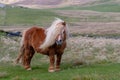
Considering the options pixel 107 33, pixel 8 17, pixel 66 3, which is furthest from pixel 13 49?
pixel 66 3

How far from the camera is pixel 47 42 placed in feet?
50.0

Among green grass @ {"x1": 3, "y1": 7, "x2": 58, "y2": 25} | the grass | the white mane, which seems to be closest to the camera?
the grass

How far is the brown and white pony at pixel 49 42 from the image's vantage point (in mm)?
15047

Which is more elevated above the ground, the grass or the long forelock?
the long forelock

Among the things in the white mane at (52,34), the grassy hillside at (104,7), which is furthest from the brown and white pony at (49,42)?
the grassy hillside at (104,7)

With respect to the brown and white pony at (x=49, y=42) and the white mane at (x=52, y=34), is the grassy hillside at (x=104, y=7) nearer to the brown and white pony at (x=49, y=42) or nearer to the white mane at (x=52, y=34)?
the brown and white pony at (x=49, y=42)

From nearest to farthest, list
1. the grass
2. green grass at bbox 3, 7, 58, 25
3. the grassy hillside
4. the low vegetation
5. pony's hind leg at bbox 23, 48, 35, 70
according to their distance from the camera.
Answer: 1. the grass
2. the low vegetation
3. pony's hind leg at bbox 23, 48, 35, 70
4. green grass at bbox 3, 7, 58, 25
5. the grassy hillside

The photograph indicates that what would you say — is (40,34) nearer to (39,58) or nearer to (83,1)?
(39,58)

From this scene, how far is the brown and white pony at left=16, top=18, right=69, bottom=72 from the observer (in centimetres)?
1505

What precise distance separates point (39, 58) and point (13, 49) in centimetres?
435

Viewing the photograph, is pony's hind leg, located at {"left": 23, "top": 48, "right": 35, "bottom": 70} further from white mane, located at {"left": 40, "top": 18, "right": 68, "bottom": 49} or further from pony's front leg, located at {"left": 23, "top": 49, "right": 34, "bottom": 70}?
white mane, located at {"left": 40, "top": 18, "right": 68, "bottom": 49}

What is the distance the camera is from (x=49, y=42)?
15.2 meters

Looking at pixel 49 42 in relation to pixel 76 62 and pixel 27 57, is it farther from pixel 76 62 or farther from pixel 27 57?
pixel 76 62

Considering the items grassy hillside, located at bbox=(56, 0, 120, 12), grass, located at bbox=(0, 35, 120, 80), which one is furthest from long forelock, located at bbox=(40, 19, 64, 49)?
grassy hillside, located at bbox=(56, 0, 120, 12)
